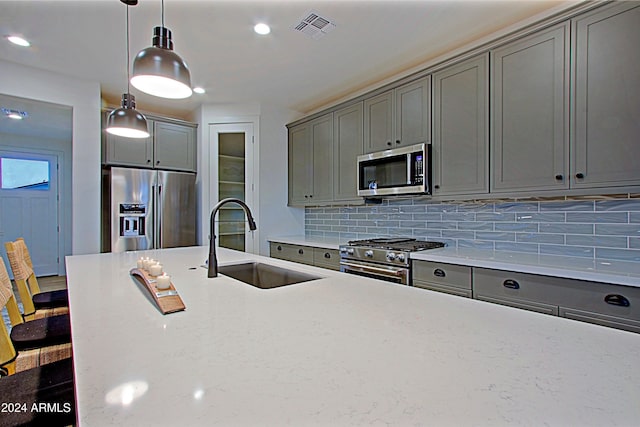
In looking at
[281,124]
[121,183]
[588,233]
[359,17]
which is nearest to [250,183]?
[281,124]

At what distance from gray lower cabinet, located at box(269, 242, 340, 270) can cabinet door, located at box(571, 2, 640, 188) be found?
197cm

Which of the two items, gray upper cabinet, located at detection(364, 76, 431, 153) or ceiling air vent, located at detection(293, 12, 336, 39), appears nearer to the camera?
ceiling air vent, located at detection(293, 12, 336, 39)

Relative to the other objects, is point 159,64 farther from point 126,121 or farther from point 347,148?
point 347,148

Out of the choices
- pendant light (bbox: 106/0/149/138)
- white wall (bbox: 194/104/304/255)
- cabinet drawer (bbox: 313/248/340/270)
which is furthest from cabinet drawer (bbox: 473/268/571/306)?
white wall (bbox: 194/104/304/255)

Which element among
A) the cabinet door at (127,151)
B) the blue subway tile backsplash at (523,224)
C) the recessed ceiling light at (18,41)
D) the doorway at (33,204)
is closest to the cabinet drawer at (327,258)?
the blue subway tile backsplash at (523,224)

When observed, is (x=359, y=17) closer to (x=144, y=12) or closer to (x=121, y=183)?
(x=144, y=12)

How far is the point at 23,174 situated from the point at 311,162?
495 centimetres

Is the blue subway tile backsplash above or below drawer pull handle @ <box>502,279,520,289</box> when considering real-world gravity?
above

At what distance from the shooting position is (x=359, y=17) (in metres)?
2.24

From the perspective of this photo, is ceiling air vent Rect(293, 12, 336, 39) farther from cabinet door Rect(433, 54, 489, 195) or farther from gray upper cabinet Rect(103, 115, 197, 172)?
gray upper cabinet Rect(103, 115, 197, 172)

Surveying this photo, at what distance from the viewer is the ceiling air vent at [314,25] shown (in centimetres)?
225

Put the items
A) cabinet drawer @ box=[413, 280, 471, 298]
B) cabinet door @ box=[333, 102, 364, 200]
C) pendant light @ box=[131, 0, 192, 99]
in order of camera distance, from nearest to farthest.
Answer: pendant light @ box=[131, 0, 192, 99] < cabinet drawer @ box=[413, 280, 471, 298] < cabinet door @ box=[333, 102, 364, 200]

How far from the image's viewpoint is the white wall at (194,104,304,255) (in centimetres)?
411

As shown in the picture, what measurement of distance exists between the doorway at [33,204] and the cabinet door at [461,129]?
618cm
